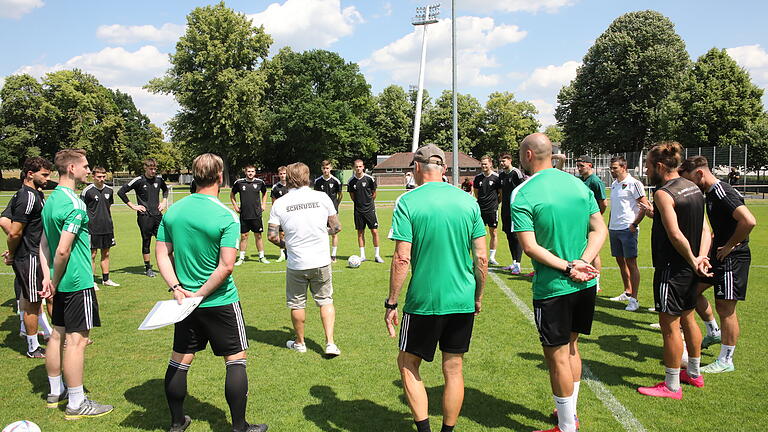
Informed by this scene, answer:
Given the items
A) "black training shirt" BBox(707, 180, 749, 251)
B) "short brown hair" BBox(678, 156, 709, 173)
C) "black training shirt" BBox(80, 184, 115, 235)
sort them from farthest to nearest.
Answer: "black training shirt" BBox(80, 184, 115, 235), "short brown hair" BBox(678, 156, 709, 173), "black training shirt" BBox(707, 180, 749, 251)

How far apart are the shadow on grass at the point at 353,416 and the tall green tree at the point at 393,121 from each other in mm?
80424

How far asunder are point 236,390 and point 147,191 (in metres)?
7.64

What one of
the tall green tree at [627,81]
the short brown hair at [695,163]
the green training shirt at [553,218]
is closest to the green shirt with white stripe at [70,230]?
the green training shirt at [553,218]

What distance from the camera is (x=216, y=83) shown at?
4875 centimetres

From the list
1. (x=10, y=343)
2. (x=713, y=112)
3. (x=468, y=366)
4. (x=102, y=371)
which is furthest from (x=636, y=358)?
(x=713, y=112)

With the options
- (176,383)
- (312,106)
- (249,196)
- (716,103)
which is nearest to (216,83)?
(312,106)

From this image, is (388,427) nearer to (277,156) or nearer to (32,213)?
(32,213)

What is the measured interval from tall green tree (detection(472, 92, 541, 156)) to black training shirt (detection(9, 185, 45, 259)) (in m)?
77.6

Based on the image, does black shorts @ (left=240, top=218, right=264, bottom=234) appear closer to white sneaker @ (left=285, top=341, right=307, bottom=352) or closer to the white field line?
white sneaker @ (left=285, top=341, right=307, bottom=352)

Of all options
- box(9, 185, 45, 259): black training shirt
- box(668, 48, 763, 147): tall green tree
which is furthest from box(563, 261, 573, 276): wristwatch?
box(668, 48, 763, 147): tall green tree

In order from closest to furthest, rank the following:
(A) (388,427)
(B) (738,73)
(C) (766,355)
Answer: (A) (388,427) → (C) (766,355) → (B) (738,73)

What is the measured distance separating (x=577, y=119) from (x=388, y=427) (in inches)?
2181

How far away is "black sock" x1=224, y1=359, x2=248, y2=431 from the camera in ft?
12.1

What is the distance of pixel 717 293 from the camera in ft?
16.3
